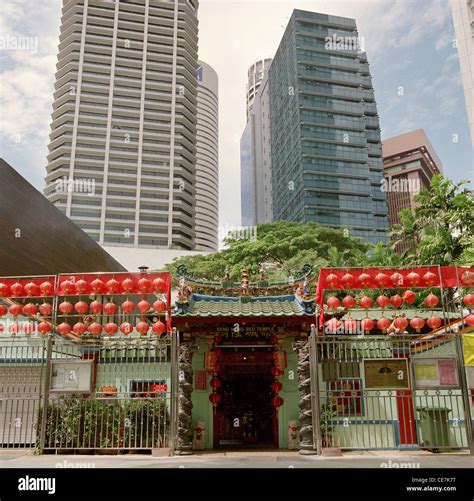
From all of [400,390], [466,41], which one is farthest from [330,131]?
[400,390]

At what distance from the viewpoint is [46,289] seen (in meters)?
14.1

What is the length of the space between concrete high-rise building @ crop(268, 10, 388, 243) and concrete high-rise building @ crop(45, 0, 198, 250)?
18003 millimetres

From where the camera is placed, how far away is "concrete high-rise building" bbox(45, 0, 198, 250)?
266ft

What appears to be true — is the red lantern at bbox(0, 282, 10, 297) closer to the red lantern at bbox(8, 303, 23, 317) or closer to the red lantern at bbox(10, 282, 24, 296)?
the red lantern at bbox(10, 282, 24, 296)

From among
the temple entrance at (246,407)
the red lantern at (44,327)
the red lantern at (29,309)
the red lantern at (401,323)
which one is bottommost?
the temple entrance at (246,407)

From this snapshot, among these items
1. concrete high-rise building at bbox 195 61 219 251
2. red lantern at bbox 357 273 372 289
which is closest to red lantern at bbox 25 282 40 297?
red lantern at bbox 357 273 372 289

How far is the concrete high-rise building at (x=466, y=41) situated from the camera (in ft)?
102

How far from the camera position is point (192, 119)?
9012 centimetres

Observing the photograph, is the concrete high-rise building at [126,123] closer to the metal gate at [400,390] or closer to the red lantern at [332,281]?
the metal gate at [400,390]

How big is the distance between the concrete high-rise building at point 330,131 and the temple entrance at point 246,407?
59739mm

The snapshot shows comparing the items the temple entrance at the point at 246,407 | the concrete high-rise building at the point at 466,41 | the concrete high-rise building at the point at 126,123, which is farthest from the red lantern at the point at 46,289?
the concrete high-rise building at the point at 126,123
